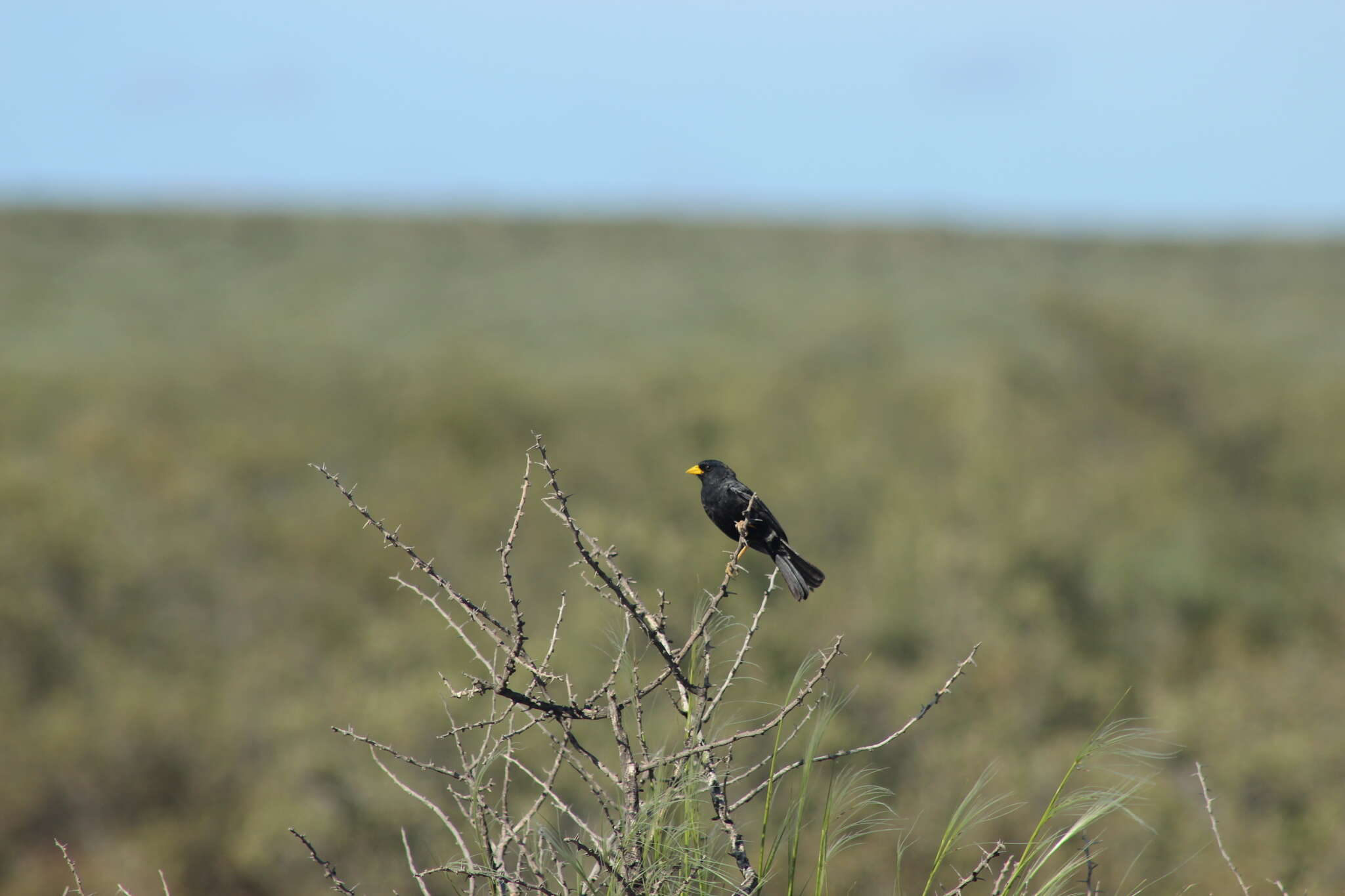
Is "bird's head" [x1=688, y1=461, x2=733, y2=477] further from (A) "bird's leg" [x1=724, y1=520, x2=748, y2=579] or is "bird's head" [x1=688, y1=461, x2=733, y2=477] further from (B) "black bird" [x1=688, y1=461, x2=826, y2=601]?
(A) "bird's leg" [x1=724, y1=520, x2=748, y2=579]

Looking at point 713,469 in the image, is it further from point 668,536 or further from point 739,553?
point 668,536

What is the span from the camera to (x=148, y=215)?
168 ft

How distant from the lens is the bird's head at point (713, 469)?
3680 mm

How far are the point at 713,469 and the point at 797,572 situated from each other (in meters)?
0.56

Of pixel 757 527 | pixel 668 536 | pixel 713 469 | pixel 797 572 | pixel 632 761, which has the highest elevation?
pixel 713 469

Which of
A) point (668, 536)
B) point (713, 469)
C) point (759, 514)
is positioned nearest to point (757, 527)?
point (759, 514)

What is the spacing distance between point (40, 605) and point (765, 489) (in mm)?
13184

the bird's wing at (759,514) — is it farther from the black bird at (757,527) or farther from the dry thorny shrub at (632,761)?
the dry thorny shrub at (632,761)

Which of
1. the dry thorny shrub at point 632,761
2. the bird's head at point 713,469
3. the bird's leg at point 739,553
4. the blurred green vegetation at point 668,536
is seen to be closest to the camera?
the dry thorny shrub at point 632,761

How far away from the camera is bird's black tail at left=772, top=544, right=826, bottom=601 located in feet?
10.7

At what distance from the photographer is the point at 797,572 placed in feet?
11.0

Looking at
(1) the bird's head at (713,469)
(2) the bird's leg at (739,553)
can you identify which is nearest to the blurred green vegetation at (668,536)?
(1) the bird's head at (713,469)

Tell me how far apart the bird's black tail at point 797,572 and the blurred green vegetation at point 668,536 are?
5.69m

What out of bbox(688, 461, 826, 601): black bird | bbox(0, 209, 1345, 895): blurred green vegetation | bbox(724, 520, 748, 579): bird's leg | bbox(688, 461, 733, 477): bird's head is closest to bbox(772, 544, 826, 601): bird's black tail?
bbox(688, 461, 826, 601): black bird
